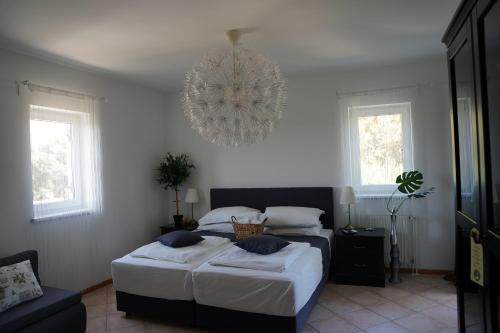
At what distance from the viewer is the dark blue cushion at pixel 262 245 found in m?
2.99

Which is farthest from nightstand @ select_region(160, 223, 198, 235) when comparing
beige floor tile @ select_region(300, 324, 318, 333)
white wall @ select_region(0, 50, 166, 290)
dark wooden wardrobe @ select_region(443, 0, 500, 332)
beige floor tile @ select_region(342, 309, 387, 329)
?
dark wooden wardrobe @ select_region(443, 0, 500, 332)

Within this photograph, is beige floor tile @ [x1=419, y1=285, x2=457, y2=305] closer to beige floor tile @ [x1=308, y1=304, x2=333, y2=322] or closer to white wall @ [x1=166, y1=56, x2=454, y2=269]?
white wall @ [x1=166, y1=56, x2=454, y2=269]

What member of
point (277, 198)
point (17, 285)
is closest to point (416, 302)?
point (277, 198)

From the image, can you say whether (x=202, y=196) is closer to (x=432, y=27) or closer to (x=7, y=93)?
(x=7, y=93)

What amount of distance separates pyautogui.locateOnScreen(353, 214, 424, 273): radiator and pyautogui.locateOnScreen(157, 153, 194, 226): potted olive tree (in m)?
2.53

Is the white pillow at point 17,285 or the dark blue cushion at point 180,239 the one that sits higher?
the dark blue cushion at point 180,239

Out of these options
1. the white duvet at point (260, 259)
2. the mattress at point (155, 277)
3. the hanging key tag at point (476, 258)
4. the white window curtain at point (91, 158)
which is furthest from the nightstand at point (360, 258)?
the white window curtain at point (91, 158)

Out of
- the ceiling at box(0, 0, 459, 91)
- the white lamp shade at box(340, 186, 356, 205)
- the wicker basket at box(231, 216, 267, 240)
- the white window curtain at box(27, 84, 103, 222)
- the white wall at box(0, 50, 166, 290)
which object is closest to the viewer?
the ceiling at box(0, 0, 459, 91)

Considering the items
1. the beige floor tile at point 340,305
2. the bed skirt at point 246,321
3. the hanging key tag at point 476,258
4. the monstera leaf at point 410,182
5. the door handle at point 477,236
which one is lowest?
the beige floor tile at point 340,305

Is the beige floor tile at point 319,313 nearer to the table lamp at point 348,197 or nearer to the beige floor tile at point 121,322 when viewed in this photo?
the table lamp at point 348,197

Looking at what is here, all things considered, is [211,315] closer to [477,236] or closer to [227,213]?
[227,213]

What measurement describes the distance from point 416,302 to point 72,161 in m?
3.71

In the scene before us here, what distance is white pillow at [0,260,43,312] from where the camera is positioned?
247 cm

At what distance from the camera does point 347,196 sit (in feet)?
12.9
